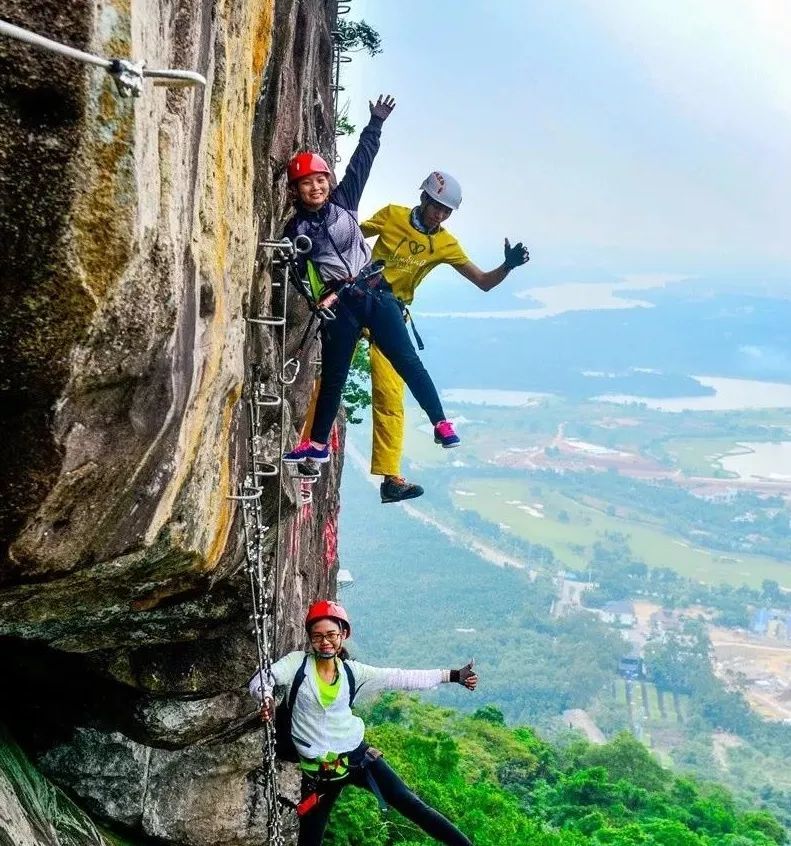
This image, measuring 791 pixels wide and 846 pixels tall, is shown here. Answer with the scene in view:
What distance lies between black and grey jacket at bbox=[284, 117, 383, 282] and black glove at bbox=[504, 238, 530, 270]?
135 centimetres

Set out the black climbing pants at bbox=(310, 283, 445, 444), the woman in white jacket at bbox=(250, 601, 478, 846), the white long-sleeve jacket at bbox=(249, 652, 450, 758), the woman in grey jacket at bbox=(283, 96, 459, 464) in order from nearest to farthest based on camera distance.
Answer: the woman in white jacket at bbox=(250, 601, 478, 846) < the white long-sleeve jacket at bbox=(249, 652, 450, 758) < the woman in grey jacket at bbox=(283, 96, 459, 464) < the black climbing pants at bbox=(310, 283, 445, 444)

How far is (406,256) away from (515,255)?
788mm

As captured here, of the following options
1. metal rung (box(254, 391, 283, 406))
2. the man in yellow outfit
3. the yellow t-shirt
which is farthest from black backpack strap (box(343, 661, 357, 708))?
the yellow t-shirt

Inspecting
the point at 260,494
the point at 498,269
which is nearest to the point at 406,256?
the point at 498,269

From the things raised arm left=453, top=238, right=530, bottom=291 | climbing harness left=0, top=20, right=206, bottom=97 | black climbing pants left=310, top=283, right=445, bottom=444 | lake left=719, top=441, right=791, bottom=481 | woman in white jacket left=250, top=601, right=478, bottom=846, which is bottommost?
lake left=719, top=441, right=791, bottom=481

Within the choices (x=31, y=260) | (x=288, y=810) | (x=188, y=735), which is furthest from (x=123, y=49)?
(x=288, y=810)

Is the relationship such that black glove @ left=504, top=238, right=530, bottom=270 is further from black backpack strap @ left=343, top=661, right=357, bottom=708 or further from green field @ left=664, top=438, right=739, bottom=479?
green field @ left=664, top=438, right=739, bottom=479

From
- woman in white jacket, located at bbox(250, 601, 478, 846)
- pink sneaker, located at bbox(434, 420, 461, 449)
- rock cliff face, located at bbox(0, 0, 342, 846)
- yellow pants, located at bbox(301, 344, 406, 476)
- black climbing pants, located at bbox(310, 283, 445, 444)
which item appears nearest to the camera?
rock cliff face, located at bbox(0, 0, 342, 846)

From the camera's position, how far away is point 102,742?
24.0ft

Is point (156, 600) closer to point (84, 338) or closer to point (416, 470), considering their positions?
point (84, 338)

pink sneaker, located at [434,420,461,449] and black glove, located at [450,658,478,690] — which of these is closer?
black glove, located at [450,658,478,690]

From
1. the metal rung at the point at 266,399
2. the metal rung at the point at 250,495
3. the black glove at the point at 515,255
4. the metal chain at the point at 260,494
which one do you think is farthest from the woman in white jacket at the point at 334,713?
the black glove at the point at 515,255

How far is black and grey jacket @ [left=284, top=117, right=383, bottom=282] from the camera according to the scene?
5.82m

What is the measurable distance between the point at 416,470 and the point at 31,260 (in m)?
173
